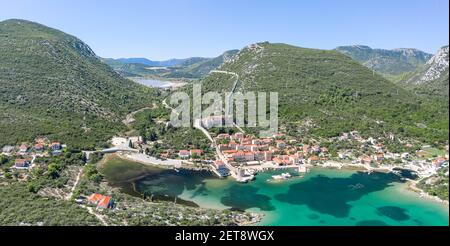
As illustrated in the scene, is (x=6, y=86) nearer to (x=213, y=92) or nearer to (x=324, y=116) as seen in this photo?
(x=213, y=92)

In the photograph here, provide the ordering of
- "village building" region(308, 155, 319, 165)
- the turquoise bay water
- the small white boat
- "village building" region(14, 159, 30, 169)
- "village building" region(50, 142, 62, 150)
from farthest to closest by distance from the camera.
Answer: "village building" region(50, 142, 62, 150) < "village building" region(308, 155, 319, 165) < the small white boat < "village building" region(14, 159, 30, 169) < the turquoise bay water

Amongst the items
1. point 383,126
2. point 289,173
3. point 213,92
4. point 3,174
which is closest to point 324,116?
point 383,126

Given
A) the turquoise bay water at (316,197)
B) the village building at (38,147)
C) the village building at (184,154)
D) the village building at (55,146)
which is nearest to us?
the turquoise bay water at (316,197)

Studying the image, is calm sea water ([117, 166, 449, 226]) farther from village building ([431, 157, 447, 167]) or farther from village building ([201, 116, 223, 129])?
village building ([201, 116, 223, 129])

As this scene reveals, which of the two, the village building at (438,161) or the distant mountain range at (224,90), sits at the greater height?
the distant mountain range at (224,90)

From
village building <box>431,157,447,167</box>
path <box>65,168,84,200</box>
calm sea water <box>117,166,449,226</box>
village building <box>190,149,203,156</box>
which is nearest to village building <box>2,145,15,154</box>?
path <box>65,168,84,200</box>

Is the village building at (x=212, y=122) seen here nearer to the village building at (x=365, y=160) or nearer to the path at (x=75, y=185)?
the path at (x=75, y=185)

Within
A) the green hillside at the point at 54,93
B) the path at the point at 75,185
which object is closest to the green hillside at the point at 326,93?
the green hillside at the point at 54,93
